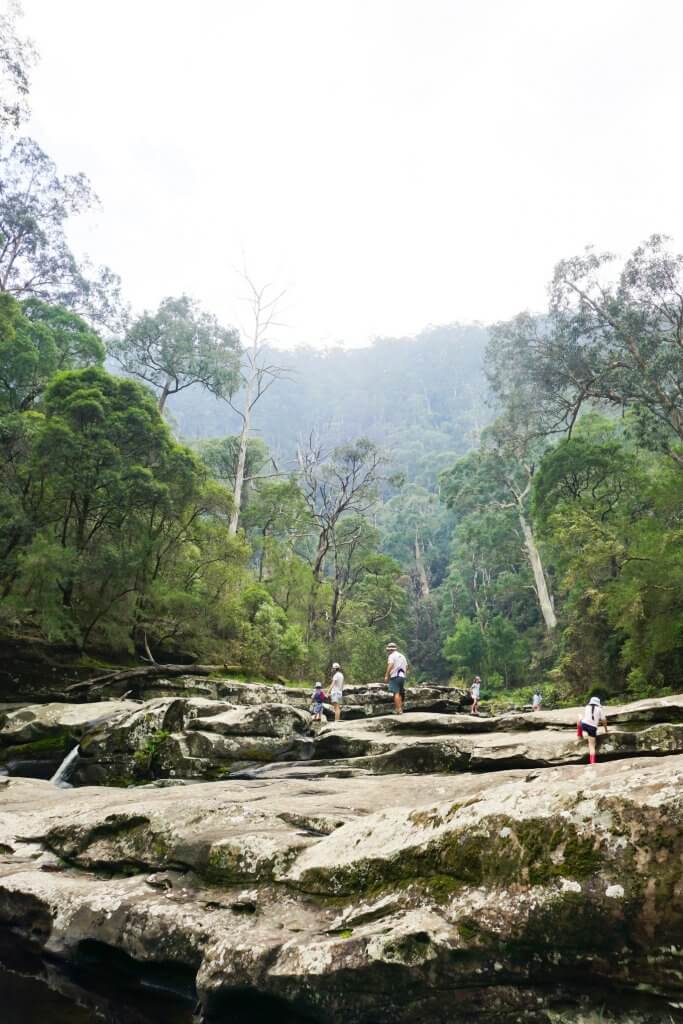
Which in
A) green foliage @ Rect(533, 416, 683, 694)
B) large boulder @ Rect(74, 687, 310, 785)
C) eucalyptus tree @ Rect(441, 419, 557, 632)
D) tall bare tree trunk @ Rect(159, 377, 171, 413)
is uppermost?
tall bare tree trunk @ Rect(159, 377, 171, 413)

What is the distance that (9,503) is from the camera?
57.4ft

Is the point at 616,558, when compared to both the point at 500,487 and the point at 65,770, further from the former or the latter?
the point at 500,487

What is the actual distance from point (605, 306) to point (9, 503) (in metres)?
21.8

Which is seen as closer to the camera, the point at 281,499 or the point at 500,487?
the point at 281,499

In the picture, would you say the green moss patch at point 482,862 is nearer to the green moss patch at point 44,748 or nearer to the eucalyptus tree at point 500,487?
the green moss patch at point 44,748

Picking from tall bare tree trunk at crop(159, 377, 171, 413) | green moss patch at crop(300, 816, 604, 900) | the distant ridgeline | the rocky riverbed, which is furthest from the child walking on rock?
the distant ridgeline

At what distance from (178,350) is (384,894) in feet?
125

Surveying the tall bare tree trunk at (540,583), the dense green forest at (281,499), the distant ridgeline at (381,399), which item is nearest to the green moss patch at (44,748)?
the dense green forest at (281,499)

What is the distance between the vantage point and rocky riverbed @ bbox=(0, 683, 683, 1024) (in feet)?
11.7

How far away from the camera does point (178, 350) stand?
38.8 meters

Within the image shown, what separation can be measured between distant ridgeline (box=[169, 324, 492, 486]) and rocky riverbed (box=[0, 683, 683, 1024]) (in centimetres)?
10017

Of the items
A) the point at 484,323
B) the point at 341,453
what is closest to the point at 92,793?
the point at 341,453

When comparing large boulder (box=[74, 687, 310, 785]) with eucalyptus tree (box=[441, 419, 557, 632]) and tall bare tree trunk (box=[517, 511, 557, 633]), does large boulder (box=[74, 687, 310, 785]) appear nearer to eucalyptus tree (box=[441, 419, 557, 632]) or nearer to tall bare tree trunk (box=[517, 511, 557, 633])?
tall bare tree trunk (box=[517, 511, 557, 633])

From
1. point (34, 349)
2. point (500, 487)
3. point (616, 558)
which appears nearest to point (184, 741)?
point (616, 558)
